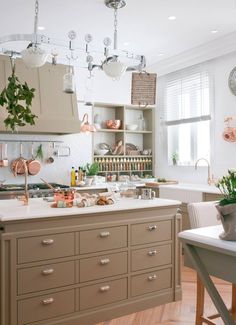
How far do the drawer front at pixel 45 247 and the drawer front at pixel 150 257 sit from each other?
59 centimetres

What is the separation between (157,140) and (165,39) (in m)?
2.07

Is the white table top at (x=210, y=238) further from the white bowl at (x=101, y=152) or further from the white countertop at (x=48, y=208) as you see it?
the white bowl at (x=101, y=152)

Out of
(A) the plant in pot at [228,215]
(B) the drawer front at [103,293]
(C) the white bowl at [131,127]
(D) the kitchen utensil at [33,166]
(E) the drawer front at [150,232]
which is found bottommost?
(B) the drawer front at [103,293]

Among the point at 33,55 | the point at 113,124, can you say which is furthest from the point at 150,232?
the point at 113,124

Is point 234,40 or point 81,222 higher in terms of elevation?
point 234,40

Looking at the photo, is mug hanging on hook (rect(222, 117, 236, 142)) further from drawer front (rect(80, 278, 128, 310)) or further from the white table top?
the white table top

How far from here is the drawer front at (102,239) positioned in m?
2.75

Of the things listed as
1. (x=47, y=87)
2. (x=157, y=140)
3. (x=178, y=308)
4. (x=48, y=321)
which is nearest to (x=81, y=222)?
(x=48, y=321)

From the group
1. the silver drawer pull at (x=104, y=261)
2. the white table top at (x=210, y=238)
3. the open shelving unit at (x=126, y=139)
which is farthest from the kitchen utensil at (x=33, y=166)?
the white table top at (x=210, y=238)

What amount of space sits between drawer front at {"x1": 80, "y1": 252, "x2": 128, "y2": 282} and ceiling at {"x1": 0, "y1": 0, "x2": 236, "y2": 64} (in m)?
2.52

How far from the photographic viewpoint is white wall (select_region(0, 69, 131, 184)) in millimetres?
5316

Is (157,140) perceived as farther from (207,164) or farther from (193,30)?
(193,30)

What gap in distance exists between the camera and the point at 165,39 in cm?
476

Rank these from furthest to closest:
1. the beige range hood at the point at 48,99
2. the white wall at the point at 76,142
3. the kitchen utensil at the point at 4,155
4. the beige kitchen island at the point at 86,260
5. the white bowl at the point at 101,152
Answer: the white bowl at the point at 101,152, the white wall at the point at 76,142, the kitchen utensil at the point at 4,155, the beige range hood at the point at 48,99, the beige kitchen island at the point at 86,260
